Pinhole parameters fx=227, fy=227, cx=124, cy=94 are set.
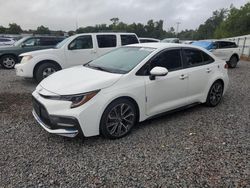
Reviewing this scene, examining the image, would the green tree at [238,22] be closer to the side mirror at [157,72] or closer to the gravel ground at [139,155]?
the gravel ground at [139,155]

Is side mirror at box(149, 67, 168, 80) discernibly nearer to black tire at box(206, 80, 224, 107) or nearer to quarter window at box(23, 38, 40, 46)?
black tire at box(206, 80, 224, 107)

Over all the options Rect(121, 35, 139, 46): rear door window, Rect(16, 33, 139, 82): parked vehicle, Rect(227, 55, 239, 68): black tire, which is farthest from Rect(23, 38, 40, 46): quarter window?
Rect(227, 55, 239, 68): black tire

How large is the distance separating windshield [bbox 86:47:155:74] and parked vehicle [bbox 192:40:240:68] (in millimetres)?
8106

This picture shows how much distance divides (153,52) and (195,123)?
1.58m

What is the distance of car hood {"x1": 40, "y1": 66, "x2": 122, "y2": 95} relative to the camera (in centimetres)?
331

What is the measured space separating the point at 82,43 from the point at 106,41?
0.94 metres

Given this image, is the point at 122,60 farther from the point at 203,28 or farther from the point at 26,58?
the point at 203,28

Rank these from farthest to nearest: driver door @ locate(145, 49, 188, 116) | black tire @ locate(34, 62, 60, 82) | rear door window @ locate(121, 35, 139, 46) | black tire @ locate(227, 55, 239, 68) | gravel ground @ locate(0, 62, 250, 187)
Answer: black tire @ locate(227, 55, 239, 68), rear door window @ locate(121, 35, 139, 46), black tire @ locate(34, 62, 60, 82), driver door @ locate(145, 49, 188, 116), gravel ground @ locate(0, 62, 250, 187)

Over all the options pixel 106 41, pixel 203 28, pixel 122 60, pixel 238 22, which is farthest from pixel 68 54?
pixel 203 28

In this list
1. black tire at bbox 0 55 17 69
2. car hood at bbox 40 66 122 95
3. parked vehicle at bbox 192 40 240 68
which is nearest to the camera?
car hood at bbox 40 66 122 95

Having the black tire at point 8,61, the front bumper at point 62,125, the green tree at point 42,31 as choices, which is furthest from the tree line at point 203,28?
the front bumper at point 62,125

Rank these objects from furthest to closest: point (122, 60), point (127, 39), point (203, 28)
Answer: point (203, 28) → point (127, 39) → point (122, 60)

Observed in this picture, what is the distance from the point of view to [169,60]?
432 centimetres

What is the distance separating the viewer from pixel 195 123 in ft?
14.3
